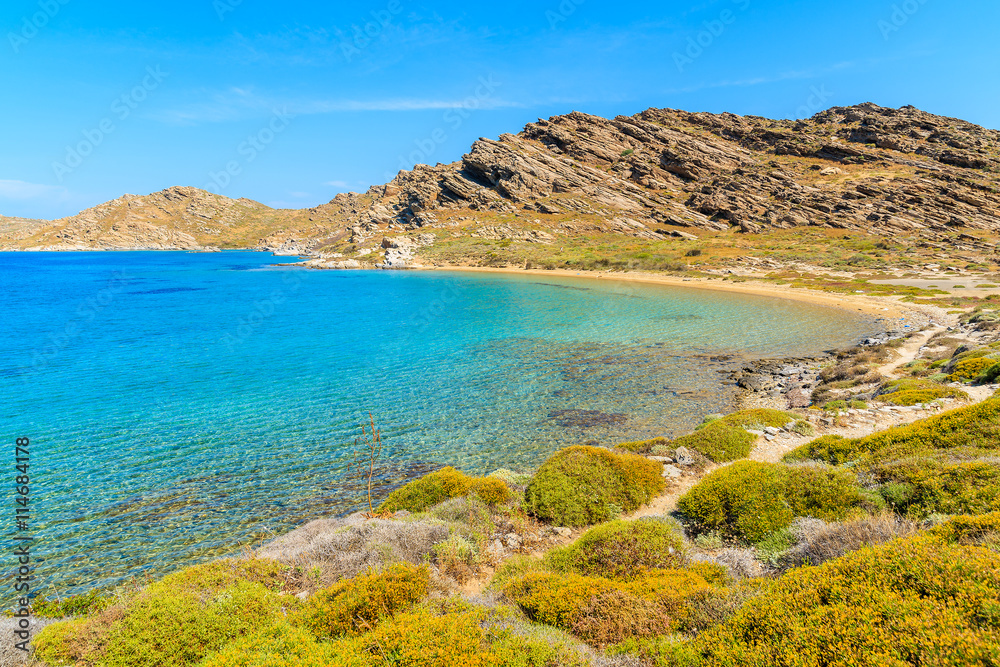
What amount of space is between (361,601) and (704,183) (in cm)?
17477

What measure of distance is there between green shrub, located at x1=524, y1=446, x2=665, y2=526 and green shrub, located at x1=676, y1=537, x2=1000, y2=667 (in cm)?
598

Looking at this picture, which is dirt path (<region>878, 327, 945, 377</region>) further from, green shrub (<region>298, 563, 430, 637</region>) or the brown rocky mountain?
the brown rocky mountain

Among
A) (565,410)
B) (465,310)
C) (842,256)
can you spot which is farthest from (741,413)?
(842,256)

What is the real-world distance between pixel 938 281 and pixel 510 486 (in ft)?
277

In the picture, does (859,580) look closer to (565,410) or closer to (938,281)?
(565,410)

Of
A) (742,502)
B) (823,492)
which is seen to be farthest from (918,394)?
(742,502)

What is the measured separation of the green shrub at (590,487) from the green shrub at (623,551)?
2.18 metres

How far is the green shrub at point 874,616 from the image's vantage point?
4.35 m

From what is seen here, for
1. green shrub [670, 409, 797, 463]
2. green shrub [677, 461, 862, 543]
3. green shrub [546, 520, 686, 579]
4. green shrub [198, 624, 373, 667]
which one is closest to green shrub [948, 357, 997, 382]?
green shrub [670, 409, 797, 463]

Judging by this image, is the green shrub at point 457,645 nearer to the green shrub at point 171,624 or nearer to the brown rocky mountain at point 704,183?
the green shrub at point 171,624

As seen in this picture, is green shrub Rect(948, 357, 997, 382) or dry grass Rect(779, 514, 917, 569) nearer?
dry grass Rect(779, 514, 917, 569)

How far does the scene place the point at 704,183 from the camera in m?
154

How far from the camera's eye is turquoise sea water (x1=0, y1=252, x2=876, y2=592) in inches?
508

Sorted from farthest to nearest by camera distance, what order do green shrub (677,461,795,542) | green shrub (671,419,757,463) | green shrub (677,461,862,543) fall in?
green shrub (671,419,757,463)
green shrub (677,461,795,542)
green shrub (677,461,862,543)
